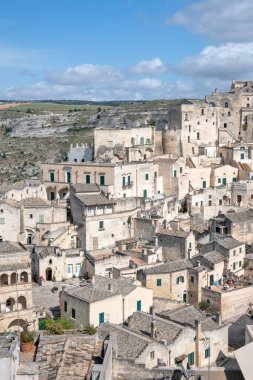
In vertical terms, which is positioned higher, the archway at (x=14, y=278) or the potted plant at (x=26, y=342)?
the potted plant at (x=26, y=342)

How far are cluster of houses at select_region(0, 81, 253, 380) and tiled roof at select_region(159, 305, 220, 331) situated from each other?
0.09 m

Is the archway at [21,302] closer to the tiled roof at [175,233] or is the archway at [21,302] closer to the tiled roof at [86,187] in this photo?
the tiled roof at [175,233]

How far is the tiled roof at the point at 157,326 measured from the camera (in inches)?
1100

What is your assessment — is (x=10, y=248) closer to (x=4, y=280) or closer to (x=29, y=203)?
(x=4, y=280)

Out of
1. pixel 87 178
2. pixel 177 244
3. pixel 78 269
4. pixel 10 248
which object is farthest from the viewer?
pixel 87 178

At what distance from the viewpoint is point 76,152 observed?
59.4m

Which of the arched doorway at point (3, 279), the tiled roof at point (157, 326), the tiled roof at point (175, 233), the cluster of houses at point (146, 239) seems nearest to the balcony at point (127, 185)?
the cluster of houses at point (146, 239)

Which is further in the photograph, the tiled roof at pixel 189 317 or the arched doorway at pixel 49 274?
the arched doorway at pixel 49 274

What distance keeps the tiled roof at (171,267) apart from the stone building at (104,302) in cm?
326

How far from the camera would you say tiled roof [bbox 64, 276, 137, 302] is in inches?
1197

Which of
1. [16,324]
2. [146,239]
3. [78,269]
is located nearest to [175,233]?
[146,239]

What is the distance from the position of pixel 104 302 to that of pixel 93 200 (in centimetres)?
1383

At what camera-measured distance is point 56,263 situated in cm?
3925

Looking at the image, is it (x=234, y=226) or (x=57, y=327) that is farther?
(x=234, y=226)
